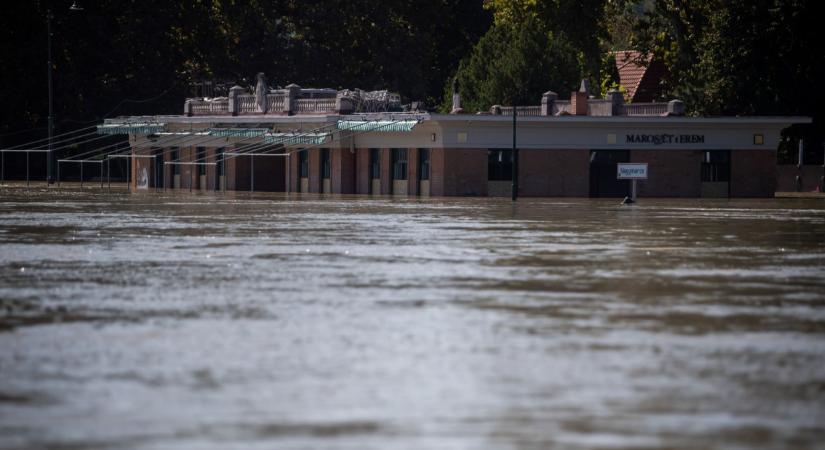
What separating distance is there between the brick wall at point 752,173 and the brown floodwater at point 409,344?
49.3m

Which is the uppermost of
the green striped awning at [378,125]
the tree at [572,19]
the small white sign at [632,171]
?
the tree at [572,19]

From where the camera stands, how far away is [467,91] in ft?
336

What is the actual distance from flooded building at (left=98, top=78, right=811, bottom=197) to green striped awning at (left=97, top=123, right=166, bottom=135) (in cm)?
816

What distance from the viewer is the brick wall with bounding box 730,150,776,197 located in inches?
3258

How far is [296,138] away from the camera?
277ft

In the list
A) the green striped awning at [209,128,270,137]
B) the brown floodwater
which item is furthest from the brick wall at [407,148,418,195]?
the brown floodwater

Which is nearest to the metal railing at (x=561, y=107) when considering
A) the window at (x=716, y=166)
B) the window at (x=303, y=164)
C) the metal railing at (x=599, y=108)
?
the metal railing at (x=599, y=108)

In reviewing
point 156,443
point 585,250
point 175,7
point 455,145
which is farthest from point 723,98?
point 156,443

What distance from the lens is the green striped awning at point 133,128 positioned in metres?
95.3

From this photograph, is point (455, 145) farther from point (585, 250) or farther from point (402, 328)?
point (402, 328)

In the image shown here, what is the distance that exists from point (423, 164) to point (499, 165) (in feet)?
13.2

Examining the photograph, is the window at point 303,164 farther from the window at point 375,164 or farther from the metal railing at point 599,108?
the metal railing at point 599,108

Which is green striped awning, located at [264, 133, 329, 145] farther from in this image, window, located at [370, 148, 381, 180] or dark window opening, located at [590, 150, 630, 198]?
dark window opening, located at [590, 150, 630, 198]

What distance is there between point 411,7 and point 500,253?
8372 centimetres
